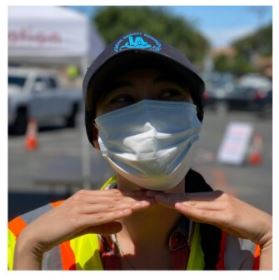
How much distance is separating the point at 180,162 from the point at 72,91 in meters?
17.8

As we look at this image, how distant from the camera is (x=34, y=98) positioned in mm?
15930

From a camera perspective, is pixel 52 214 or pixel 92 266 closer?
pixel 52 214

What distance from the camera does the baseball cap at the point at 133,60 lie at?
51.3 inches

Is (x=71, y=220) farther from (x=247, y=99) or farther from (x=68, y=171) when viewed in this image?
(x=247, y=99)

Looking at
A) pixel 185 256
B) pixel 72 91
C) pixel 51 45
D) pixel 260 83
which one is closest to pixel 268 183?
pixel 51 45

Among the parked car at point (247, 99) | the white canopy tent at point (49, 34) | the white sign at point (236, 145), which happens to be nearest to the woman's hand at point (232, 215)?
the white canopy tent at point (49, 34)

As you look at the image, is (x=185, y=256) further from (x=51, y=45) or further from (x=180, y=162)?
(x=51, y=45)

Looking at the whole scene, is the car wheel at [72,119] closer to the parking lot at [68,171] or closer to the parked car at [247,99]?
the parking lot at [68,171]

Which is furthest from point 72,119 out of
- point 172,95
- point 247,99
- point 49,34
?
point 172,95

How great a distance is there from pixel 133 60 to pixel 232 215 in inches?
16.7

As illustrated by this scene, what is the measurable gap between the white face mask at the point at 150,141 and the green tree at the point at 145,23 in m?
47.2

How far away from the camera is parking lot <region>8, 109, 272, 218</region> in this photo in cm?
697

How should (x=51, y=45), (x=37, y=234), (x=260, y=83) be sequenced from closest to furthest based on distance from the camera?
1. (x=37, y=234)
2. (x=51, y=45)
3. (x=260, y=83)
